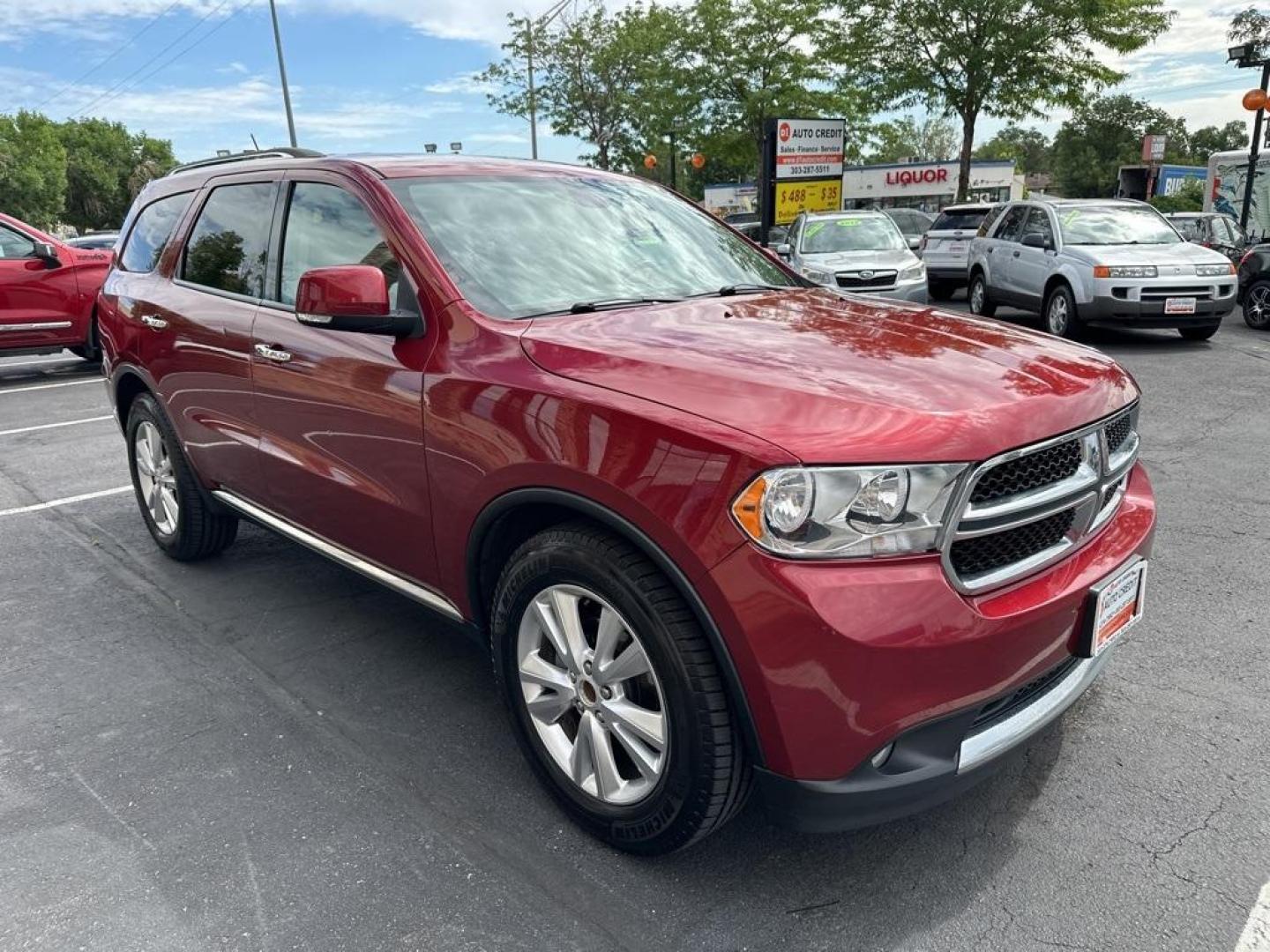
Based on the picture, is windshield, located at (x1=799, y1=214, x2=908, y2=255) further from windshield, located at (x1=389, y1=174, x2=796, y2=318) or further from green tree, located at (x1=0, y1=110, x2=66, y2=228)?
green tree, located at (x1=0, y1=110, x2=66, y2=228)

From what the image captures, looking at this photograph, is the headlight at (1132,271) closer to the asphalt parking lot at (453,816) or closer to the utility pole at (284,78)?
the asphalt parking lot at (453,816)

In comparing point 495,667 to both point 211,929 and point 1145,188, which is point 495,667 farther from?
point 1145,188

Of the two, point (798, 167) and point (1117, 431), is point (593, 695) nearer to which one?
point (1117, 431)

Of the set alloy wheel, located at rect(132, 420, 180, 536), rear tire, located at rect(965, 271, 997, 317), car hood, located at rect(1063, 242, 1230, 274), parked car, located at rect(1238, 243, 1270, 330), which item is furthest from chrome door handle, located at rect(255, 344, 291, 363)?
parked car, located at rect(1238, 243, 1270, 330)

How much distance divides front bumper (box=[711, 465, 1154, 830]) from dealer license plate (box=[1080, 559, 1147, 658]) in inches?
7.4

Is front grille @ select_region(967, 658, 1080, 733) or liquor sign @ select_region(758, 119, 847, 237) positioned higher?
liquor sign @ select_region(758, 119, 847, 237)

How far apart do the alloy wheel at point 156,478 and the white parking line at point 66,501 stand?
1.34m

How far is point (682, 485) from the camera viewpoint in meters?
2.02

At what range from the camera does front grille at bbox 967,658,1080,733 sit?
2105mm

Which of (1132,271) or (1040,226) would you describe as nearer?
(1132,271)

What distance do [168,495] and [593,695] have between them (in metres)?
3.14

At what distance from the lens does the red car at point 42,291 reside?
10.5 m

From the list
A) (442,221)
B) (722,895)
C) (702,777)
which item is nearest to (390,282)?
(442,221)

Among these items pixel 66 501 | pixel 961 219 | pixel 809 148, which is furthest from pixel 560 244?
pixel 809 148
